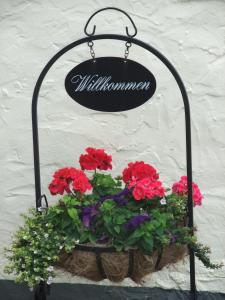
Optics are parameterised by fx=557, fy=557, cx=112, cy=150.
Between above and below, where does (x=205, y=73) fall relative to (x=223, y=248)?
above

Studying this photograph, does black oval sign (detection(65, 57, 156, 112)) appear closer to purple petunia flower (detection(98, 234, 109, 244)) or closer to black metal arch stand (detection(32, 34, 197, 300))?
black metal arch stand (detection(32, 34, 197, 300))

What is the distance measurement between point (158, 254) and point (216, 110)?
102 centimetres

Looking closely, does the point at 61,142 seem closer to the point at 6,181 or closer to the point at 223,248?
the point at 6,181

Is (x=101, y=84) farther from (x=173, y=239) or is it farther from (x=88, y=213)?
(x=173, y=239)

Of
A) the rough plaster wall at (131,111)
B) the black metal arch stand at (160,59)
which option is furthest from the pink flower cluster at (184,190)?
the rough plaster wall at (131,111)

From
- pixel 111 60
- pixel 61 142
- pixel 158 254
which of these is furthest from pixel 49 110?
pixel 158 254

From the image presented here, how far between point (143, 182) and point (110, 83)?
498 mm

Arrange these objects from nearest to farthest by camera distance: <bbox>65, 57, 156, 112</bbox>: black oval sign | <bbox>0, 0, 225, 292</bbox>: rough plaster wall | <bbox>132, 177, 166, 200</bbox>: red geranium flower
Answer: <bbox>132, 177, 166, 200</bbox>: red geranium flower, <bbox>65, 57, 156, 112</bbox>: black oval sign, <bbox>0, 0, 225, 292</bbox>: rough plaster wall

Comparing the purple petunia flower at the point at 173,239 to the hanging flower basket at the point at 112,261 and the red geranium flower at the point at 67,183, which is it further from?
the red geranium flower at the point at 67,183

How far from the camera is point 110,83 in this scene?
2641 millimetres

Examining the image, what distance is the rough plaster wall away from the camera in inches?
122

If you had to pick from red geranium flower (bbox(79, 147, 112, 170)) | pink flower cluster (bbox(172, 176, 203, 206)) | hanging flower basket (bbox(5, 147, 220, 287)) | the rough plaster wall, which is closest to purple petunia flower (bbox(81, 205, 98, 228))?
hanging flower basket (bbox(5, 147, 220, 287))

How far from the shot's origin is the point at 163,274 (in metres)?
3.28

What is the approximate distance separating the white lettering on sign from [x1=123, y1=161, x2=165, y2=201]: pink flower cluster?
0.37 m
